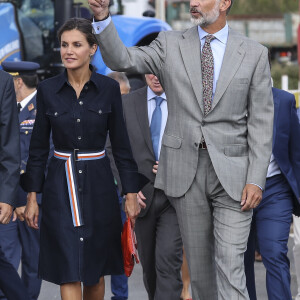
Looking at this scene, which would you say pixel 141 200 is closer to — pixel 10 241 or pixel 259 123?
pixel 10 241

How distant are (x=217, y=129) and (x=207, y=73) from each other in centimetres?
32

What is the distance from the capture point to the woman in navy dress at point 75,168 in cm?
546

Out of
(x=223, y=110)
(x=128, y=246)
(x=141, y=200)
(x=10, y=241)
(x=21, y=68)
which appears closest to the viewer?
(x=223, y=110)

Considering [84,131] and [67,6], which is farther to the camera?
[67,6]

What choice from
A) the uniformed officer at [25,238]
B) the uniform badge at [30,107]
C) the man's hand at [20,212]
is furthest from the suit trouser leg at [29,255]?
the uniform badge at [30,107]

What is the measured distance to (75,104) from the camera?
18.0ft

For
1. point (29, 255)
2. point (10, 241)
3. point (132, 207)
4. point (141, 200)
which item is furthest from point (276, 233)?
point (10, 241)

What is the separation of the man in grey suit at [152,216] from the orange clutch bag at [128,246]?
664 mm

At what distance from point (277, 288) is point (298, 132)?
109cm

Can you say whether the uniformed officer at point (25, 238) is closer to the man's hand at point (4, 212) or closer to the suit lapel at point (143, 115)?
the suit lapel at point (143, 115)

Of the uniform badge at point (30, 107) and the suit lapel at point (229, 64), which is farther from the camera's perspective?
the uniform badge at point (30, 107)

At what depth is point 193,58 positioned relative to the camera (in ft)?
17.1

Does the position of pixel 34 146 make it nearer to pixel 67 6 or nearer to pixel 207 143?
pixel 207 143

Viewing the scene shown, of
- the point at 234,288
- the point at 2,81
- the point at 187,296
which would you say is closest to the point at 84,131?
the point at 2,81
